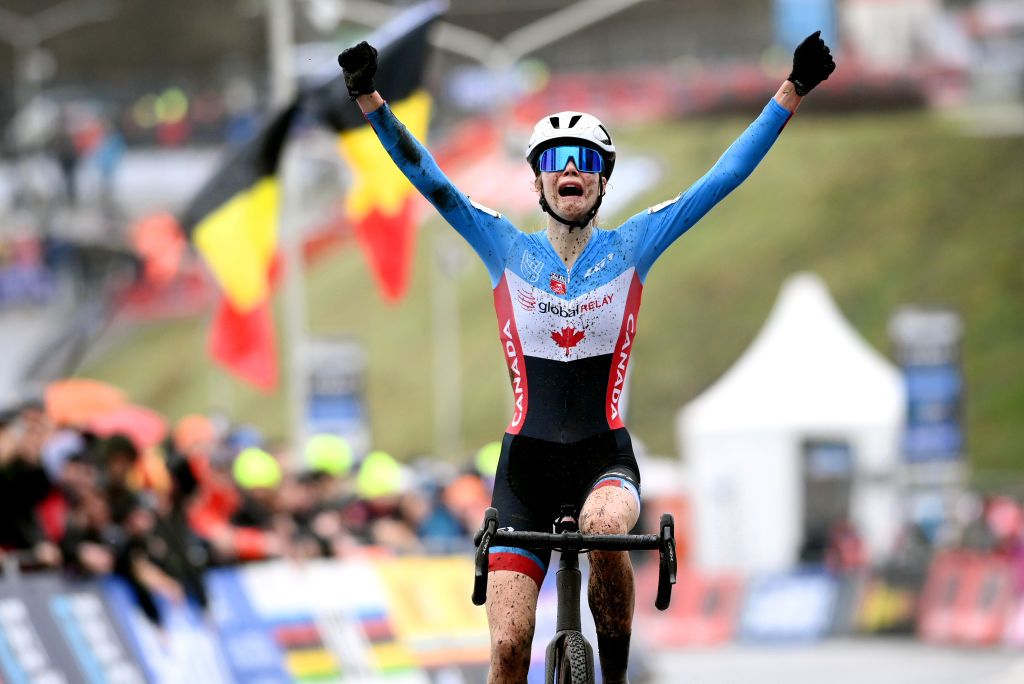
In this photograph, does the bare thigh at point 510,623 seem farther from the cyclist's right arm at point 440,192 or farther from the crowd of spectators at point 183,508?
the crowd of spectators at point 183,508

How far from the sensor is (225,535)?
1392 cm

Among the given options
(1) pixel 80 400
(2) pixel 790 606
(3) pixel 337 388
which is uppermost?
(3) pixel 337 388

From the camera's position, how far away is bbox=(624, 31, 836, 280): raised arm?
24.0 ft

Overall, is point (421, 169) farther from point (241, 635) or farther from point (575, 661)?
point (241, 635)

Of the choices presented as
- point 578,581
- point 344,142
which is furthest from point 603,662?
point 344,142

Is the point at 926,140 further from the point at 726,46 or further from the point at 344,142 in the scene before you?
the point at 344,142

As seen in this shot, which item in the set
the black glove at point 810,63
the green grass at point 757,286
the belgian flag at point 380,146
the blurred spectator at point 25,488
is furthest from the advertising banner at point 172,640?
the green grass at point 757,286

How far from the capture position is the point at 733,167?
7.32 m

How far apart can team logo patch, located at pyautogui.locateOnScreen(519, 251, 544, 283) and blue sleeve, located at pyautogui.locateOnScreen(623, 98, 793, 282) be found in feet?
1.18

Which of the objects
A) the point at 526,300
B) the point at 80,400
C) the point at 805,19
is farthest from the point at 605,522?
the point at 805,19

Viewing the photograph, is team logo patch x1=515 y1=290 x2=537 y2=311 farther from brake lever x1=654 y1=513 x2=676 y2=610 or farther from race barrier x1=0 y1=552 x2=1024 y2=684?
race barrier x1=0 y1=552 x2=1024 y2=684

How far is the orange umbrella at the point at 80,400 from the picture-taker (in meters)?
17.1

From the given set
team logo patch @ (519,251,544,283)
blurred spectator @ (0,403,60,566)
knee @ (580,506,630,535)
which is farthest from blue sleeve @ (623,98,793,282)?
blurred spectator @ (0,403,60,566)

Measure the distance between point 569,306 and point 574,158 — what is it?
0.54 metres
